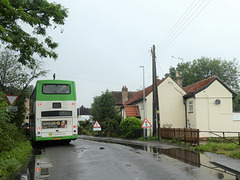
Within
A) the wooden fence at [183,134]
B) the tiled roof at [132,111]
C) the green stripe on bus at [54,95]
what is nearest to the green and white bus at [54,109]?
the green stripe on bus at [54,95]

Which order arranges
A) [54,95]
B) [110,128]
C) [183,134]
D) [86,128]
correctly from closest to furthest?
[54,95] < [183,134] < [110,128] < [86,128]

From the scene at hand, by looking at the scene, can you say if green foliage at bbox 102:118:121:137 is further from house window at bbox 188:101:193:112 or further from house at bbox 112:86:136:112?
house window at bbox 188:101:193:112

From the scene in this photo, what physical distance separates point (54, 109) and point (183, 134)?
9.72 meters

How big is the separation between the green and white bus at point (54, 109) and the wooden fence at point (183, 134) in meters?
8.20

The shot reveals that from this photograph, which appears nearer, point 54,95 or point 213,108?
point 54,95

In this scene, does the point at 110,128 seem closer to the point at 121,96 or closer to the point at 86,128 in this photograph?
the point at 86,128

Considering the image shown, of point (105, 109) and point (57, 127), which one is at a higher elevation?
point (105, 109)

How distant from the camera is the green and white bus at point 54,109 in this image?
17.2 metres

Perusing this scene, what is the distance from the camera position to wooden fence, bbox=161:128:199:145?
17.9 metres

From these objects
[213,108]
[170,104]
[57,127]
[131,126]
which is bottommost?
[131,126]

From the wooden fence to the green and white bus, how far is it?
8195 mm

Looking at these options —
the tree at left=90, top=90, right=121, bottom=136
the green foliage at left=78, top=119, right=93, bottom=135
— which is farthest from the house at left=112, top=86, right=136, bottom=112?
the green foliage at left=78, top=119, right=93, bottom=135

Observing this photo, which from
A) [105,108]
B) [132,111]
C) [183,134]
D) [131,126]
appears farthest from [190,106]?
[105,108]

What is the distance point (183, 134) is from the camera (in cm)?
1978
